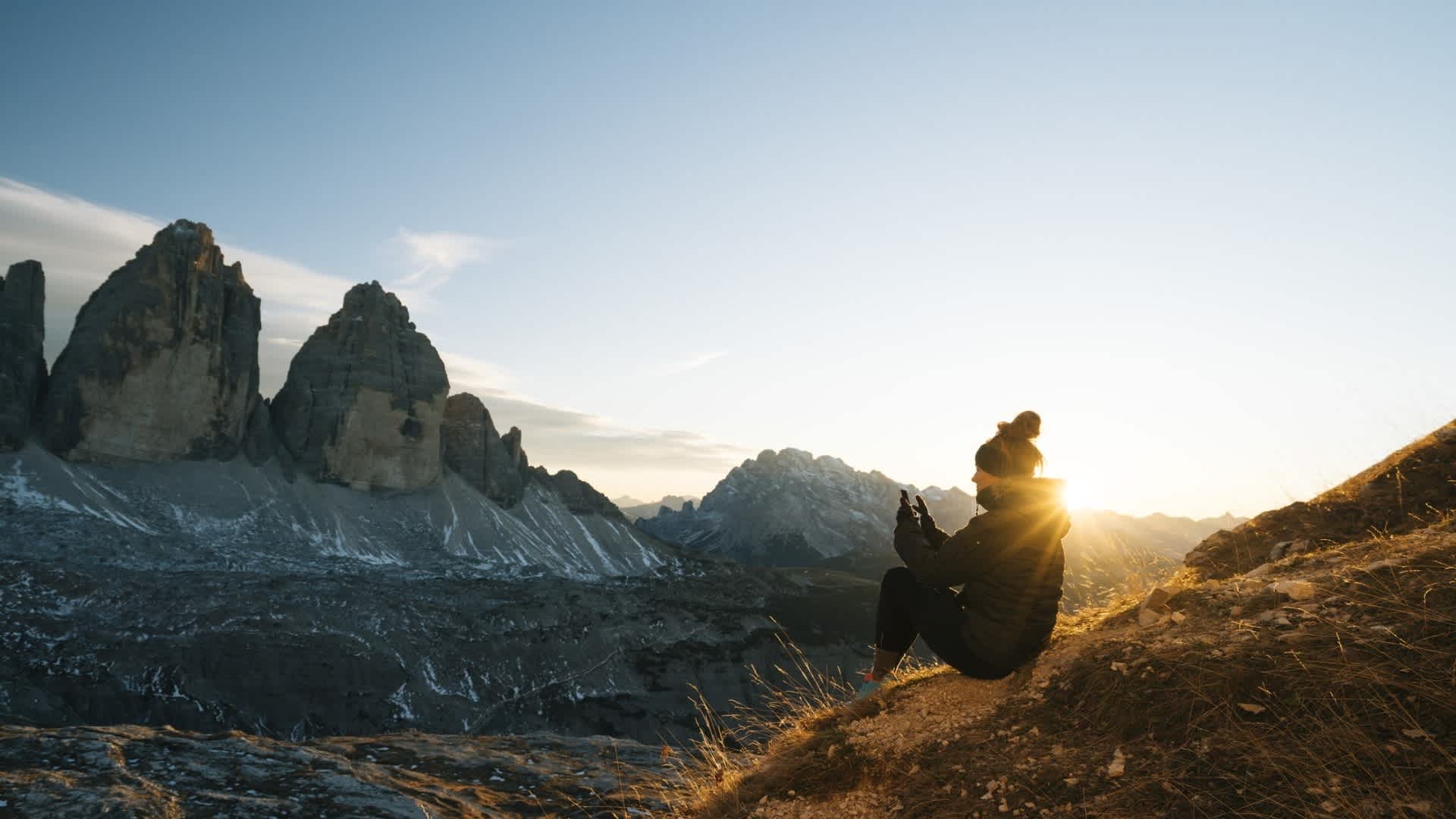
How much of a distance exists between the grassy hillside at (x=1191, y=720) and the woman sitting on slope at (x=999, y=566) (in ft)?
0.84

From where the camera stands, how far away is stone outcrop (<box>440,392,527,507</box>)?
497 feet

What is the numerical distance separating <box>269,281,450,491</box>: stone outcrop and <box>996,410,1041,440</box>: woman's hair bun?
139 meters

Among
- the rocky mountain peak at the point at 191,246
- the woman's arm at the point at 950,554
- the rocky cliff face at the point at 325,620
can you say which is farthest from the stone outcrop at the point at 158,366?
the woman's arm at the point at 950,554

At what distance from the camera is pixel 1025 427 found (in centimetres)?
598

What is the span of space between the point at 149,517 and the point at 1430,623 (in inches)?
4832

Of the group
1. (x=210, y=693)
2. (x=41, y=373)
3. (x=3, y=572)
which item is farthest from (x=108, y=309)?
(x=210, y=693)

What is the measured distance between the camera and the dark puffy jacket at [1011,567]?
5488mm

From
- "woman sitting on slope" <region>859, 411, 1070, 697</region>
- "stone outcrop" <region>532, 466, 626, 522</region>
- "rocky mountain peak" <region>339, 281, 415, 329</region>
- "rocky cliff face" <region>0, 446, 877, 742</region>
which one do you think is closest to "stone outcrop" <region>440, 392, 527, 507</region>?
"stone outcrop" <region>532, 466, 626, 522</region>

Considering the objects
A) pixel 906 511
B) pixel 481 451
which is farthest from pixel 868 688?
pixel 481 451

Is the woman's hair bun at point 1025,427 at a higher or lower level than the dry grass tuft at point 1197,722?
higher

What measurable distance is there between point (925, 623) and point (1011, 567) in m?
0.88

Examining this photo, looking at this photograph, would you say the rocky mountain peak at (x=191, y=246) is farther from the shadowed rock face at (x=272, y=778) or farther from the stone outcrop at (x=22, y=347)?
the shadowed rock face at (x=272, y=778)

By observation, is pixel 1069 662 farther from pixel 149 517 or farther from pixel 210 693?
pixel 149 517

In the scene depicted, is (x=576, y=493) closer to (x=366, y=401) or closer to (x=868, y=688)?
(x=366, y=401)
